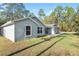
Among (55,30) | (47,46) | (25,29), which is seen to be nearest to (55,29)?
(55,30)

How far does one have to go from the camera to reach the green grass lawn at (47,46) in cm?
263

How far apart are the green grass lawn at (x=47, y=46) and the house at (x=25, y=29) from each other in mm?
81

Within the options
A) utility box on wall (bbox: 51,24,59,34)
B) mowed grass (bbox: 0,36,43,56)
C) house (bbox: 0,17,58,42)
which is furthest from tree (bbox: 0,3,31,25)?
utility box on wall (bbox: 51,24,59,34)

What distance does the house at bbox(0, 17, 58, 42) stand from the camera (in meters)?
2.69

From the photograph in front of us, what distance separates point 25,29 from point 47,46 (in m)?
0.44

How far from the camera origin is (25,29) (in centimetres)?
276

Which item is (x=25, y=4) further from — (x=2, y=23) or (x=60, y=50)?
(x=60, y=50)

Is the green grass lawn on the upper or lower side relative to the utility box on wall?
lower

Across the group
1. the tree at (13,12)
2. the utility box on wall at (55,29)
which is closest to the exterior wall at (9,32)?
the tree at (13,12)

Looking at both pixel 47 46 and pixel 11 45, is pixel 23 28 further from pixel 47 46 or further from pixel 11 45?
pixel 47 46

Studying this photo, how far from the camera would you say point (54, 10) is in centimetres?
273

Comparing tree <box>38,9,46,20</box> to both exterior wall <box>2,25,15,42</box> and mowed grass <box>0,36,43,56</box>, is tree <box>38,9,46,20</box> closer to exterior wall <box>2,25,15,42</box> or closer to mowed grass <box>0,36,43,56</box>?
mowed grass <box>0,36,43,56</box>

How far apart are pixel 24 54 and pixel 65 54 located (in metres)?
0.61

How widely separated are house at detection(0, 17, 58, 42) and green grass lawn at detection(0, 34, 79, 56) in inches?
3.2
